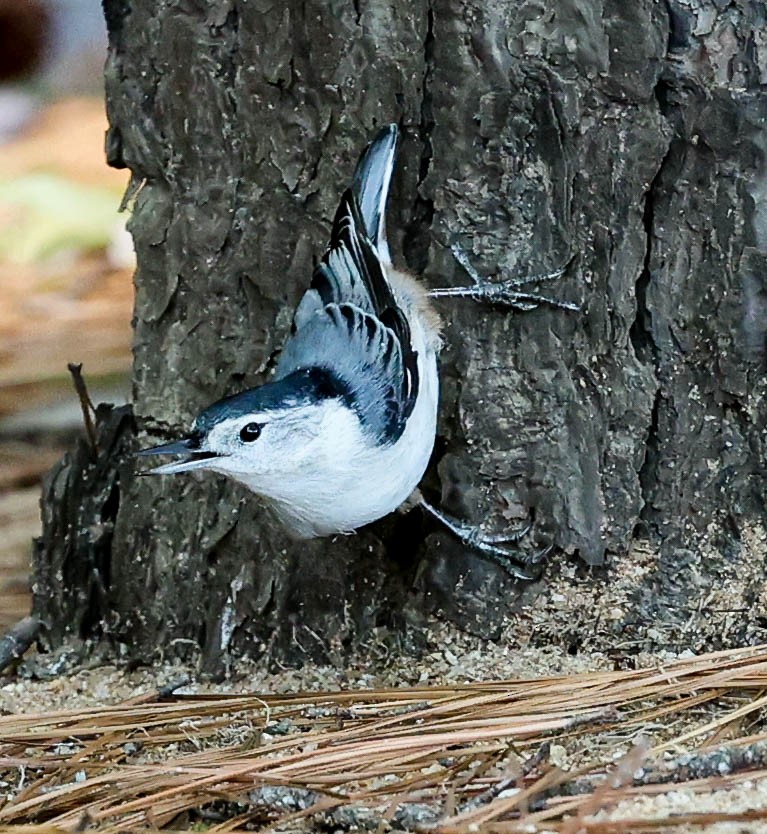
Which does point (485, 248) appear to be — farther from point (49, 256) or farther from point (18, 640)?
point (49, 256)

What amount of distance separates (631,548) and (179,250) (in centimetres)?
104

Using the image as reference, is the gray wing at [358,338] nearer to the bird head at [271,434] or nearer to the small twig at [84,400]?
the bird head at [271,434]

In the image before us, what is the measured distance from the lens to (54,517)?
271cm

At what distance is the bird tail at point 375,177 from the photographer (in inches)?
86.0

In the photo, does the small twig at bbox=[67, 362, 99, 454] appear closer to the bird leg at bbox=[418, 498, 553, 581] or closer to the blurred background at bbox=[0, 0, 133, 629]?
the blurred background at bbox=[0, 0, 133, 629]

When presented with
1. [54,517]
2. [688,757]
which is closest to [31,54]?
[54,517]

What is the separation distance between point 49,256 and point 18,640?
10.4 feet

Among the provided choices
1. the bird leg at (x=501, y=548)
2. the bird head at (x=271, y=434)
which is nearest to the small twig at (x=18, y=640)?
the bird head at (x=271, y=434)

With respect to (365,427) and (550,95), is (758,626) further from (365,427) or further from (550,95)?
(550,95)

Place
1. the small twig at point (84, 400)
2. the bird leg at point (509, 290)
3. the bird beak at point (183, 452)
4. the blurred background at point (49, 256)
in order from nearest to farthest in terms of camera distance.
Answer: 1. the bird beak at point (183, 452)
2. the bird leg at point (509, 290)
3. the small twig at point (84, 400)
4. the blurred background at point (49, 256)

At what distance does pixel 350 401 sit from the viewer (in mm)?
2295

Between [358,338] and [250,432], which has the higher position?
[358,338]

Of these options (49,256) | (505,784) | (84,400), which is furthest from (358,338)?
(49,256)

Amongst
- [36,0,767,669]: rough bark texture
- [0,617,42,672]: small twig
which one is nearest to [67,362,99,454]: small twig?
[36,0,767,669]: rough bark texture
